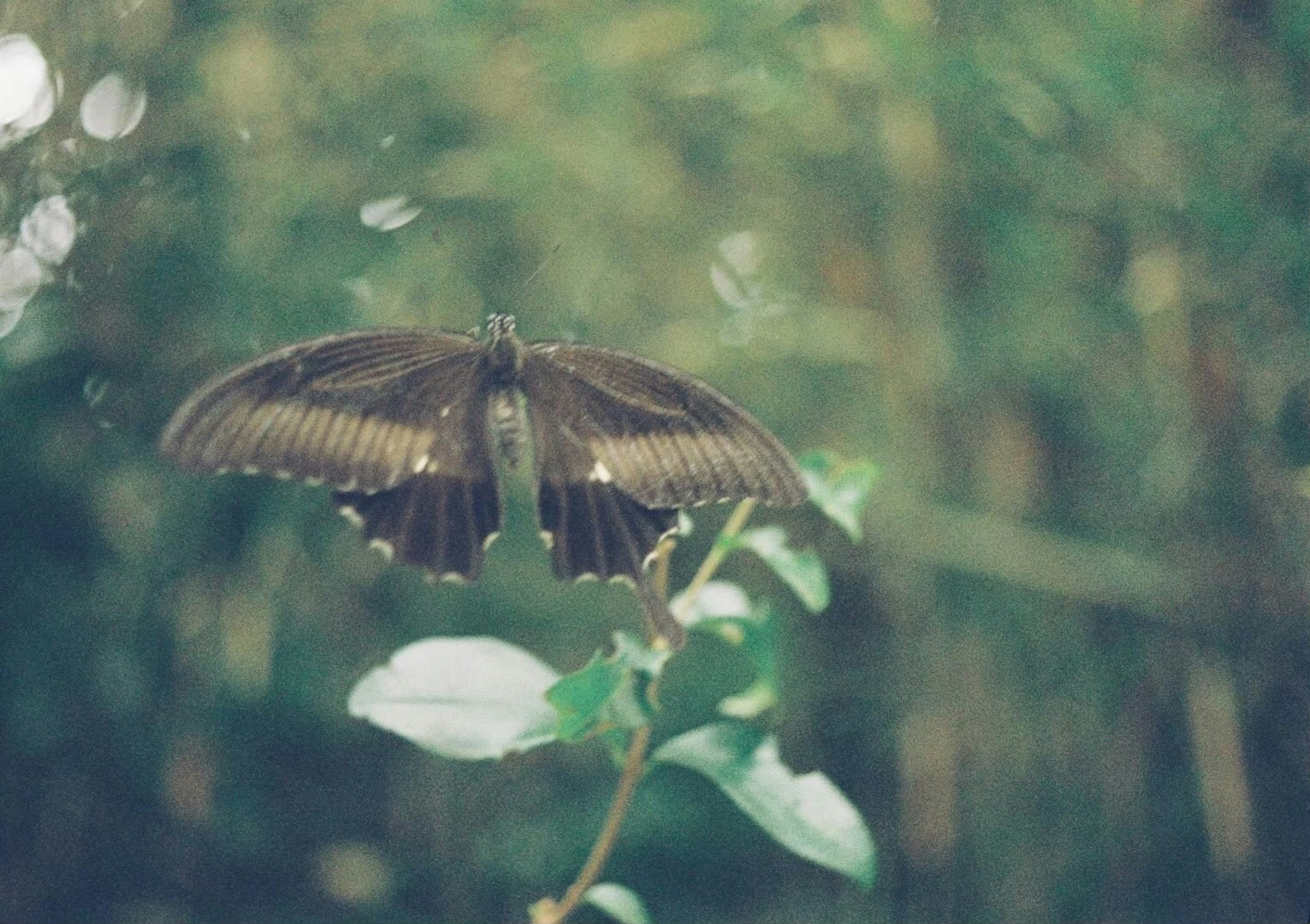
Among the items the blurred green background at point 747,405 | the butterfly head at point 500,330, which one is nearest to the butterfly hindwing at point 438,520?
the butterfly head at point 500,330

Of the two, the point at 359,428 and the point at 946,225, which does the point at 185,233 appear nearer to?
the point at 359,428

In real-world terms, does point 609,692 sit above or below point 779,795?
above

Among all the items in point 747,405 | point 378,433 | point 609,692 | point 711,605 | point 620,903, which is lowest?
point 747,405

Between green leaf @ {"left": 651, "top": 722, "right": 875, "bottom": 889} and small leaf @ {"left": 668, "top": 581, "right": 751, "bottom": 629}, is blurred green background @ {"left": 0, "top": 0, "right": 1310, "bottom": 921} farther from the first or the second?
green leaf @ {"left": 651, "top": 722, "right": 875, "bottom": 889}

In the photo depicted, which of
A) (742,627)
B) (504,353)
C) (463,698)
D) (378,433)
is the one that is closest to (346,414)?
(378,433)

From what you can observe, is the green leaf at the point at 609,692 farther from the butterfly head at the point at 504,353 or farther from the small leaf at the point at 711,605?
the butterfly head at the point at 504,353

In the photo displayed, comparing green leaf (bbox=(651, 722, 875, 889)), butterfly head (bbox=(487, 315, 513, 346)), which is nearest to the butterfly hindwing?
butterfly head (bbox=(487, 315, 513, 346))

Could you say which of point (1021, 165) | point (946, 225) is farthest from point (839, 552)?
point (1021, 165)

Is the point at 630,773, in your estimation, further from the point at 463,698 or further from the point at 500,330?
the point at 500,330
